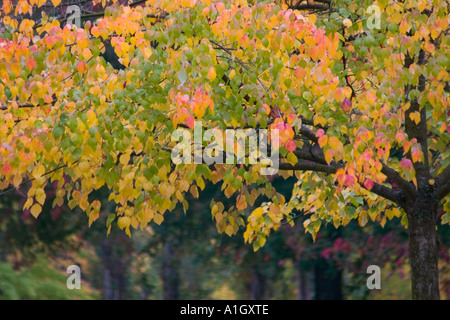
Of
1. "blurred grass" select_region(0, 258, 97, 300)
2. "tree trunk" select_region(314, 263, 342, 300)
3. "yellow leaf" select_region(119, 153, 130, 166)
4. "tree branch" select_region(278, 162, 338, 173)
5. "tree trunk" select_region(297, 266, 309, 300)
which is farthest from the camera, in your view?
"tree trunk" select_region(297, 266, 309, 300)

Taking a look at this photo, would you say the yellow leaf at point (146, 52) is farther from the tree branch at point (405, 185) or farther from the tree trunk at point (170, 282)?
the tree trunk at point (170, 282)

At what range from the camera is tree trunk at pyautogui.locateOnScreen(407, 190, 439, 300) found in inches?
285

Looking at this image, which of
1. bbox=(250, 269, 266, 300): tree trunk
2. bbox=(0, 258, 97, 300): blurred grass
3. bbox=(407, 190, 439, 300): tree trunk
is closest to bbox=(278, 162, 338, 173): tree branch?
bbox=(407, 190, 439, 300): tree trunk

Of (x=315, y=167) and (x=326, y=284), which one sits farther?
(x=326, y=284)

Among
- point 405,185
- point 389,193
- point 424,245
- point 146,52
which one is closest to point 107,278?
point 389,193

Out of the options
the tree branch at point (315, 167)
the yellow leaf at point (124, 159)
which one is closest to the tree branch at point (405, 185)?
the tree branch at point (315, 167)

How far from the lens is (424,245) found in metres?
7.30

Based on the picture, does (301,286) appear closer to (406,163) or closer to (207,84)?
(406,163)

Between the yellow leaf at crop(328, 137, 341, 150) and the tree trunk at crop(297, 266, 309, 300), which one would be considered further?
the tree trunk at crop(297, 266, 309, 300)

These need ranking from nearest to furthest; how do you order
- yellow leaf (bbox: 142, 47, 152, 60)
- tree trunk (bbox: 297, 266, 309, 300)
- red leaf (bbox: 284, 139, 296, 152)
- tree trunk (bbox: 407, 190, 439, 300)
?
red leaf (bbox: 284, 139, 296, 152) < yellow leaf (bbox: 142, 47, 152, 60) < tree trunk (bbox: 407, 190, 439, 300) < tree trunk (bbox: 297, 266, 309, 300)

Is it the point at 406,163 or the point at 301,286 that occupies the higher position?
the point at 406,163

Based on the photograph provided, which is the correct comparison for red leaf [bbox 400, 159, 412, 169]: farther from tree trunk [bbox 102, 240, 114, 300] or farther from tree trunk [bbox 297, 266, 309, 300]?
tree trunk [bbox 102, 240, 114, 300]
